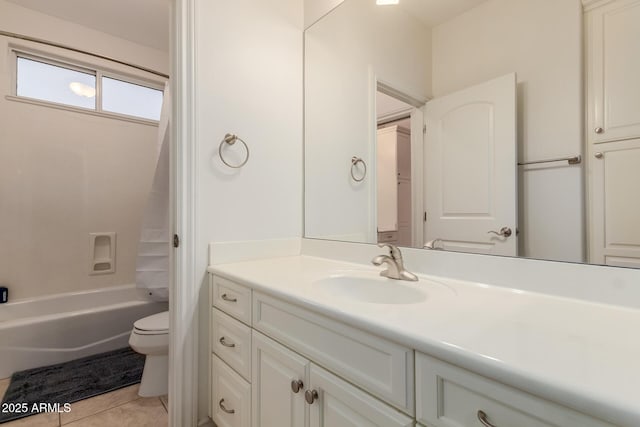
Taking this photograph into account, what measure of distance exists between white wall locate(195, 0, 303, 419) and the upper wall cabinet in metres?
1.19

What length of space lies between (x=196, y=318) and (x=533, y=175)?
1.38 m

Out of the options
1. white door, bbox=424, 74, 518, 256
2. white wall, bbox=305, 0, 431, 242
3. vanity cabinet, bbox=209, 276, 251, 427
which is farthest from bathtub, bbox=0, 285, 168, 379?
white door, bbox=424, 74, 518, 256

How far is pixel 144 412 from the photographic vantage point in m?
1.45

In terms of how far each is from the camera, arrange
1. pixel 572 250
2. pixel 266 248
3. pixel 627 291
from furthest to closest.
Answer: pixel 266 248 → pixel 572 250 → pixel 627 291

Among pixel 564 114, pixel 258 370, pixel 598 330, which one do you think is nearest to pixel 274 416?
pixel 258 370

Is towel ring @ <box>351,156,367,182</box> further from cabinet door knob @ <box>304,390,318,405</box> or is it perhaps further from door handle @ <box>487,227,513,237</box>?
cabinet door knob @ <box>304,390,318,405</box>

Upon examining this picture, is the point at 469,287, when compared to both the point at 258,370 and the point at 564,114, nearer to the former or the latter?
the point at 564,114

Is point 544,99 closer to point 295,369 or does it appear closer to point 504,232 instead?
point 504,232

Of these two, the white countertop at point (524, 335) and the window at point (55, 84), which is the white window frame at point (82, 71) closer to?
the window at point (55, 84)

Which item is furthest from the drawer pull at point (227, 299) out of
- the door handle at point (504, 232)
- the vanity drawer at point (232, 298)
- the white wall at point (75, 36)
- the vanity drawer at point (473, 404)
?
the white wall at point (75, 36)

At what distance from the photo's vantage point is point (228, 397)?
111 centimetres

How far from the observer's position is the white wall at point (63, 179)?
209 centimetres

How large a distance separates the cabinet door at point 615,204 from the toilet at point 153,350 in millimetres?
1850

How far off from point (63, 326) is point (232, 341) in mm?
1683
